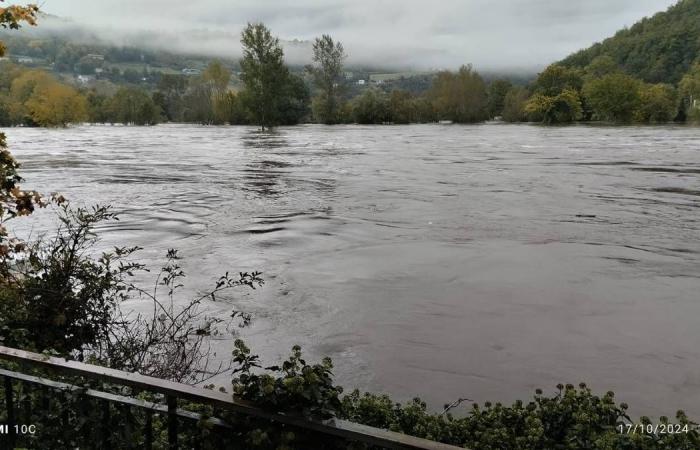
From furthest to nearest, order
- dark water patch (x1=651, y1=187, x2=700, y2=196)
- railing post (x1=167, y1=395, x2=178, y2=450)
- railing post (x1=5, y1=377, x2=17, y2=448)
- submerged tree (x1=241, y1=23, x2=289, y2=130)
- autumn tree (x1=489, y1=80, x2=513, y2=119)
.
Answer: autumn tree (x1=489, y1=80, x2=513, y2=119) → submerged tree (x1=241, y1=23, x2=289, y2=130) → dark water patch (x1=651, y1=187, x2=700, y2=196) → railing post (x1=5, y1=377, x2=17, y2=448) → railing post (x1=167, y1=395, x2=178, y2=450)

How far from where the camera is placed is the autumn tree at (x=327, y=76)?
10350 centimetres

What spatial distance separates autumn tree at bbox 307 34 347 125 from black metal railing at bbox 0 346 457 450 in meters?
101

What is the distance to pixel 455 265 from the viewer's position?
11359 mm

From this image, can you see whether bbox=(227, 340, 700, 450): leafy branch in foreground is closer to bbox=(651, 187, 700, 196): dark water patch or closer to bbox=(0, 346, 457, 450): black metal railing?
bbox=(0, 346, 457, 450): black metal railing

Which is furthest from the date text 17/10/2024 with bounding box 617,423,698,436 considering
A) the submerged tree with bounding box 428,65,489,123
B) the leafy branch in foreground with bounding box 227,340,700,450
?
the submerged tree with bounding box 428,65,489,123

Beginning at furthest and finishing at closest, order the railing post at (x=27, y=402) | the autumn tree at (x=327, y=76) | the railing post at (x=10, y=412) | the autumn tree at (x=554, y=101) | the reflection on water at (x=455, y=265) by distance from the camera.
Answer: the autumn tree at (x=327, y=76) < the autumn tree at (x=554, y=101) < the reflection on water at (x=455, y=265) < the railing post at (x=27, y=402) < the railing post at (x=10, y=412)

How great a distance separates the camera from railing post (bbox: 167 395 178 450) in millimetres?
2984

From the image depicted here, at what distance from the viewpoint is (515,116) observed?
106 meters

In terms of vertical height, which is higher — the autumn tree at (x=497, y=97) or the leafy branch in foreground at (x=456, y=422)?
the autumn tree at (x=497, y=97)

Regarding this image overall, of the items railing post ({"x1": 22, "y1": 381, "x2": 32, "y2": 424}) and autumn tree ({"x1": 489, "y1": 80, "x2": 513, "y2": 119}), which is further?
autumn tree ({"x1": 489, "y1": 80, "x2": 513, "y2": 119})

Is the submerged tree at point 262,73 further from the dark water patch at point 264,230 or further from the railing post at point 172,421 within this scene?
the railing post at point 172,421

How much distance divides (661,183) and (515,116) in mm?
88447

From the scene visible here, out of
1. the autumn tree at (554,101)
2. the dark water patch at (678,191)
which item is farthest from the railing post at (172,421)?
the autumn tree at (554,101)

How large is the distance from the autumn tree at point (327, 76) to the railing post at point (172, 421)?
101786mm
